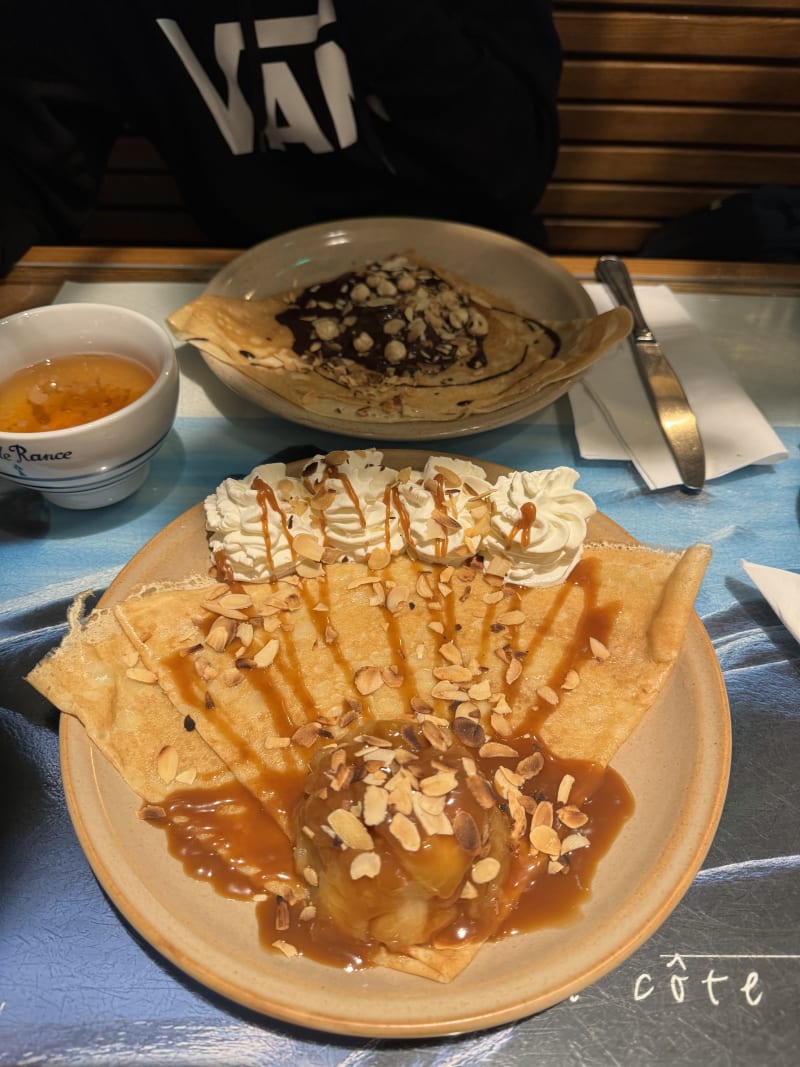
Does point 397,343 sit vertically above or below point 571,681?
above

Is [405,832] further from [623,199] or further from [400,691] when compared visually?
[623,199]

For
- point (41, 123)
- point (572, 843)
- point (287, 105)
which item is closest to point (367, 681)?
point (572, 843)

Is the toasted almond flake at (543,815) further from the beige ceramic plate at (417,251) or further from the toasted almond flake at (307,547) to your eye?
the beige ceramic plate at (417,251)

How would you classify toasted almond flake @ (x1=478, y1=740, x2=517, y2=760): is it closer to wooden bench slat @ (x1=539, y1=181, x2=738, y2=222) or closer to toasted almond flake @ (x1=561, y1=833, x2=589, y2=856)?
→ toasted almond flake @ (x1=561, y1=833, x2=589, y2=856)

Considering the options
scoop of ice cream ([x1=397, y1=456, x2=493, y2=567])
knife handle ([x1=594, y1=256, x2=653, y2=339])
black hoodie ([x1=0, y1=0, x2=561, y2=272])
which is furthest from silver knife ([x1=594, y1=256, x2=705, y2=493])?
black hoodie ([x1=0, y1=0, x2=561, y2=272])

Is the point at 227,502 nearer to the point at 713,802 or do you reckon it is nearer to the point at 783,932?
the point at 713,802

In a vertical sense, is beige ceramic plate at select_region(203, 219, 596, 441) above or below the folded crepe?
above
